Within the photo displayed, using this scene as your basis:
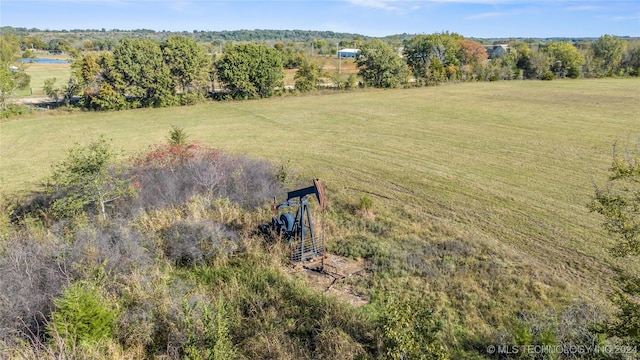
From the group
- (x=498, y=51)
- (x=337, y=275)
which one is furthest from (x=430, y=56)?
(x=337, y=275)

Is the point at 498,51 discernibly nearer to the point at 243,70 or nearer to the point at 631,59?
the point at 631,59

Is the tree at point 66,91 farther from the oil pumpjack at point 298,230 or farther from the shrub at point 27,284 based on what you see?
the oil pumpjack at point 298,230

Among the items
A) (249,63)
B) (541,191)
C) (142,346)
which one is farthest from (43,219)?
(249,63)

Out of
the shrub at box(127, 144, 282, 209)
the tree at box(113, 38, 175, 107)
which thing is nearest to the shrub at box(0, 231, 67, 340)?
the shrub at box(127, 144, 282, 209)

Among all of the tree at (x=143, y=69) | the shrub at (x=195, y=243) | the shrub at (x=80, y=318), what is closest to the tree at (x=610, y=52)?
the tree at (x=143, y=69)

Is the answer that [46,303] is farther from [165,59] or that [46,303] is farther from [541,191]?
[165,59]
